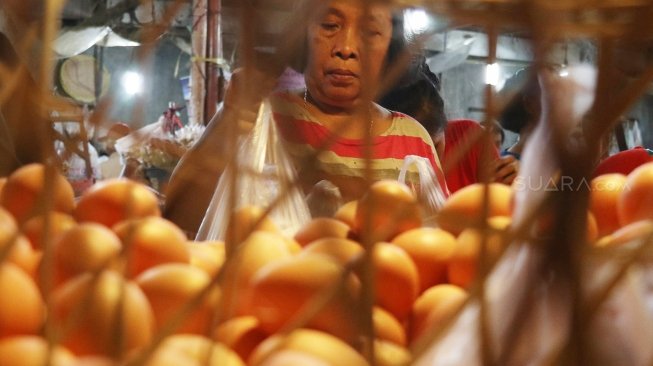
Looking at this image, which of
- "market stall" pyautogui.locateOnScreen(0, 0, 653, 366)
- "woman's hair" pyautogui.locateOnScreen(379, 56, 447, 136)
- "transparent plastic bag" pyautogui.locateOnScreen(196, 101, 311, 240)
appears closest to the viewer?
"market stall" pyautogui.locateOnScreen(0, 0, 653, 366)

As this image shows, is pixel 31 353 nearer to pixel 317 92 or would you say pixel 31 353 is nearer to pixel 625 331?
pixel 625 331

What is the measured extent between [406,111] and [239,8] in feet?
4.64

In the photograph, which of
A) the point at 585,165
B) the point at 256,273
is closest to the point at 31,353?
the point at 256,273

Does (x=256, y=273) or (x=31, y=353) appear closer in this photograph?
(x=31, y=353)

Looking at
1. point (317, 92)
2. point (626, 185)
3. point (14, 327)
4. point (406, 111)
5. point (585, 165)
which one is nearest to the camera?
point (585, 165)

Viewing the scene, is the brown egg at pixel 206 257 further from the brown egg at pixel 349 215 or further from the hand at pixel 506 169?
the hand at pixel 506 169

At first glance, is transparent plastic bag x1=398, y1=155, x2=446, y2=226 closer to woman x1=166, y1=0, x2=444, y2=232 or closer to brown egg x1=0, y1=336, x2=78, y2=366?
woman x1=166, y1=0, x2=444, y2=232

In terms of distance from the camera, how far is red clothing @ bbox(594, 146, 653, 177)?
0.71 metres

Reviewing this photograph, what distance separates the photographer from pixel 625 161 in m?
0.72

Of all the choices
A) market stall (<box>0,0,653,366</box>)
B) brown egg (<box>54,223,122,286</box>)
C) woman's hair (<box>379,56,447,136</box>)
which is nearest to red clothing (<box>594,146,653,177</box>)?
market stall (<box>0,0,653,366</box>)

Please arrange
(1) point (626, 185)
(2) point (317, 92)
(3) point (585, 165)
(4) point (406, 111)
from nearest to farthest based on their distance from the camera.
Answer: (3) point (585, 165) → (1) point (626, 185) → (2) point (317, 92) → (4) point (406, 111)

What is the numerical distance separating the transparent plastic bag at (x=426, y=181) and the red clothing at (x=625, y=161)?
281 mm

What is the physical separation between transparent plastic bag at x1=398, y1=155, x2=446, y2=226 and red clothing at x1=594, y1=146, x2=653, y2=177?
281 mm

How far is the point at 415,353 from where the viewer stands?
0.83 ft
